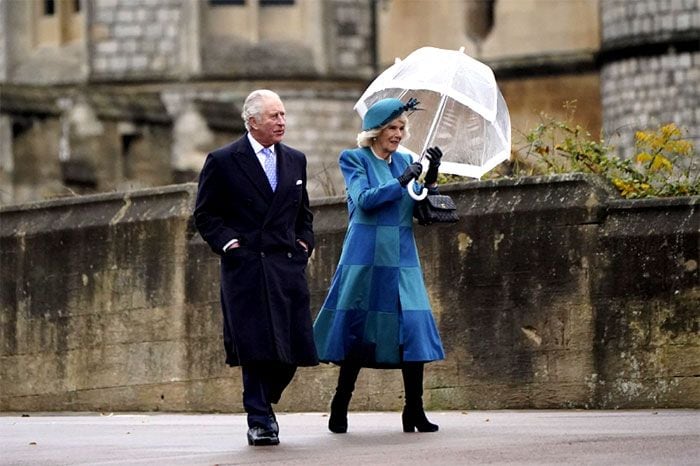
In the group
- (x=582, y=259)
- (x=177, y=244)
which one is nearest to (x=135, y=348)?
(x=177, y=244)

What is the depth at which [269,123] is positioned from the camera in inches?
453

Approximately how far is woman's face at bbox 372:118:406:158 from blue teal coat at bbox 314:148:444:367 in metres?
0.06

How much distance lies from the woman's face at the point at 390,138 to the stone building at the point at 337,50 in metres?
23.2

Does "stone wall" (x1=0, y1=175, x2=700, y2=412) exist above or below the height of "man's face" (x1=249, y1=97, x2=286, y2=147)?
below

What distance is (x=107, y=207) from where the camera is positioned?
1652 cm

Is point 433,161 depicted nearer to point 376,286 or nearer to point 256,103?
point 376,286

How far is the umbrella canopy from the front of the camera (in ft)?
41.2

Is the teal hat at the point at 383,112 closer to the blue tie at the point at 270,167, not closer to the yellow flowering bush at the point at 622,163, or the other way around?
the blue tie at the point at 270,167

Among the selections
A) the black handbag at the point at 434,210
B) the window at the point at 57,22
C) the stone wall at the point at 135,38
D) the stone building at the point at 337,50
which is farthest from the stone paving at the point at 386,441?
the window at the point at 57,22

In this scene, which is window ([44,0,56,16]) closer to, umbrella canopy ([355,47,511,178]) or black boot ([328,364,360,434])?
umbrella canopy ([355,47,511,178])

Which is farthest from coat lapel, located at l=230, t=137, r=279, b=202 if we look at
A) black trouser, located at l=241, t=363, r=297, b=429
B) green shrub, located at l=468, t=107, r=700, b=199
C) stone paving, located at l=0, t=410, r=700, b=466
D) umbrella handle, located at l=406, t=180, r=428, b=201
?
green shrub, located at l=468, t=107, r=700, b=199

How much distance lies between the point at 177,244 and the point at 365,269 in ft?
14.3

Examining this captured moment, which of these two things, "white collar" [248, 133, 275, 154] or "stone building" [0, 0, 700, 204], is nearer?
"white collar" [248, 133, 275, 154]

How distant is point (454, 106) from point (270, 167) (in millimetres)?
1552
